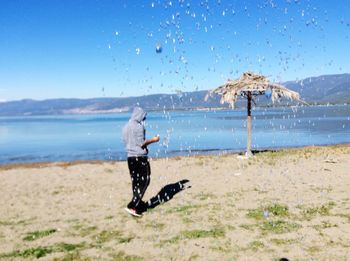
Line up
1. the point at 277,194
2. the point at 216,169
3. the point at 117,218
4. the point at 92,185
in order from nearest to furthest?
the point at 117,218
the point at 277,194
the point at 92,185
the point at 216,169

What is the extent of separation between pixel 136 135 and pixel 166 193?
10.5ft

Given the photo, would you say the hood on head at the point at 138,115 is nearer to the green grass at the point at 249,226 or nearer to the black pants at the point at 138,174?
the black pants at the point at 138,174

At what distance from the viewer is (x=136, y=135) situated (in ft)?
25.4

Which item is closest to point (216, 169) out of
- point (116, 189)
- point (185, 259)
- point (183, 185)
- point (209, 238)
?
point (183, 185)

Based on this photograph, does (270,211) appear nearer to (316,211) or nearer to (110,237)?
(316,211)

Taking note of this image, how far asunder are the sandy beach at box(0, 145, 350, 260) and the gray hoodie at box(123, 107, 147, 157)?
1.38 metres

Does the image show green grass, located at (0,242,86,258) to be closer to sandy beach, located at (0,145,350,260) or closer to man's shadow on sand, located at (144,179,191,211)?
sandy beach, located at (0,145,350,260)

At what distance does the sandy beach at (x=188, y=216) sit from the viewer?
598cm

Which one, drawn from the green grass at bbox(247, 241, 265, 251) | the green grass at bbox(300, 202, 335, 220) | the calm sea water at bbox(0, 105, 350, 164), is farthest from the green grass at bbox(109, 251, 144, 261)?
Result: the calm sea water at bbox(0, 105, 350, 164)

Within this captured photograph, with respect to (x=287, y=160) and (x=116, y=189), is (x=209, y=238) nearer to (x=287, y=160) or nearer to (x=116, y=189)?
(x=116, y=189)

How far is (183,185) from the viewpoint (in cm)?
1142

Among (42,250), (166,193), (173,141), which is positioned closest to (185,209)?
(166,193)

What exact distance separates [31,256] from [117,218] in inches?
89.4

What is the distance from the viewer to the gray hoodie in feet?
25.3
